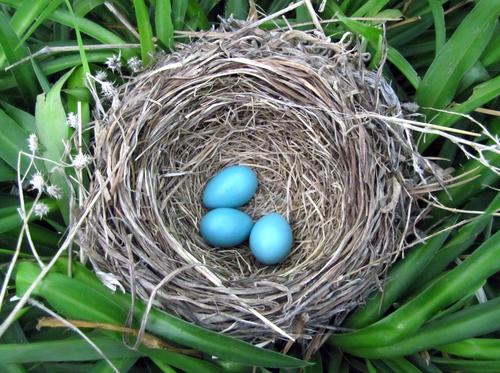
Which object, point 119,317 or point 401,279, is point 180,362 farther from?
point 401,279

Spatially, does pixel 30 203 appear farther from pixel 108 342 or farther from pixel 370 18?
pixel 370 18

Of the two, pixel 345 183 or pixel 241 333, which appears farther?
pixel 345 183

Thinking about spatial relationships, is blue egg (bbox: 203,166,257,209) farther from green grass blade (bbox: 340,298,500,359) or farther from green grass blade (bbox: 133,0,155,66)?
green grass blade (bbox: 340,298,500,359)

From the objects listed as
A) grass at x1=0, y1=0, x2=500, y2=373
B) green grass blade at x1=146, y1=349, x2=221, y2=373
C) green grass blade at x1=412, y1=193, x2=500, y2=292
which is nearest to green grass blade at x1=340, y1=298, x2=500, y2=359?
grass at x1=0, y1=0, x2=500, y2=373

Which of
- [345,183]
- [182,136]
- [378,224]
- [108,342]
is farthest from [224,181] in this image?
[108,342]

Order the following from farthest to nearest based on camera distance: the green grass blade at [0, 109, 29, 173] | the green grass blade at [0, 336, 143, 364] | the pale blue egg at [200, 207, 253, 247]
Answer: the pale blue egg at [200, 207, 253, 247], the green grass blade at [0, 109, 29, 173], the green grass blade at [0, 336, 143, 364]

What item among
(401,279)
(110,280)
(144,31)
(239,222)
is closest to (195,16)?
(144,31)

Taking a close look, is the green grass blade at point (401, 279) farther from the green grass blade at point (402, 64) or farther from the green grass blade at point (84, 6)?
the green grass blade at point (84, 6)
